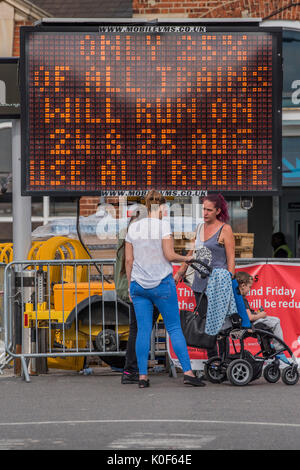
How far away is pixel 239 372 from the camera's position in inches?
399

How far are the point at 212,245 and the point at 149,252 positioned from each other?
0.60m

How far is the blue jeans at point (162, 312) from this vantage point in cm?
1010

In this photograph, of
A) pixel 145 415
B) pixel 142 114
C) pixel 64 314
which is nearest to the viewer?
pixel 145 415

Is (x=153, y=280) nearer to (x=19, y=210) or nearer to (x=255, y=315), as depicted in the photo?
(x=255, y=315)

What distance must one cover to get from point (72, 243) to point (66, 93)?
195cm

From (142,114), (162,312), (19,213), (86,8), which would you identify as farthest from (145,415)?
(86,8)

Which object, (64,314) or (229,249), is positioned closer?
(229,249)

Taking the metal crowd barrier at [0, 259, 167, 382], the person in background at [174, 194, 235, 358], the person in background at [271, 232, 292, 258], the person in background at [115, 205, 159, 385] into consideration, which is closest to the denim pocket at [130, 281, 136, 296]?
the person in background at [115, 205, 159, 385]

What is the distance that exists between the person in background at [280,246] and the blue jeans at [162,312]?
7.37 metres

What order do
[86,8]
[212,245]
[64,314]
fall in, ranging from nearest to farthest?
[212,245] < [64,314] < [86,8]

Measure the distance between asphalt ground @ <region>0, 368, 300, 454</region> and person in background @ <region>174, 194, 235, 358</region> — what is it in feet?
2.79

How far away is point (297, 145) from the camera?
1708cm

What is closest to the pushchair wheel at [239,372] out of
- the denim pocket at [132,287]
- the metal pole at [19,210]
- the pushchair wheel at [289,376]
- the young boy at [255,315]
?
the pushchair wheel at [289,376]
